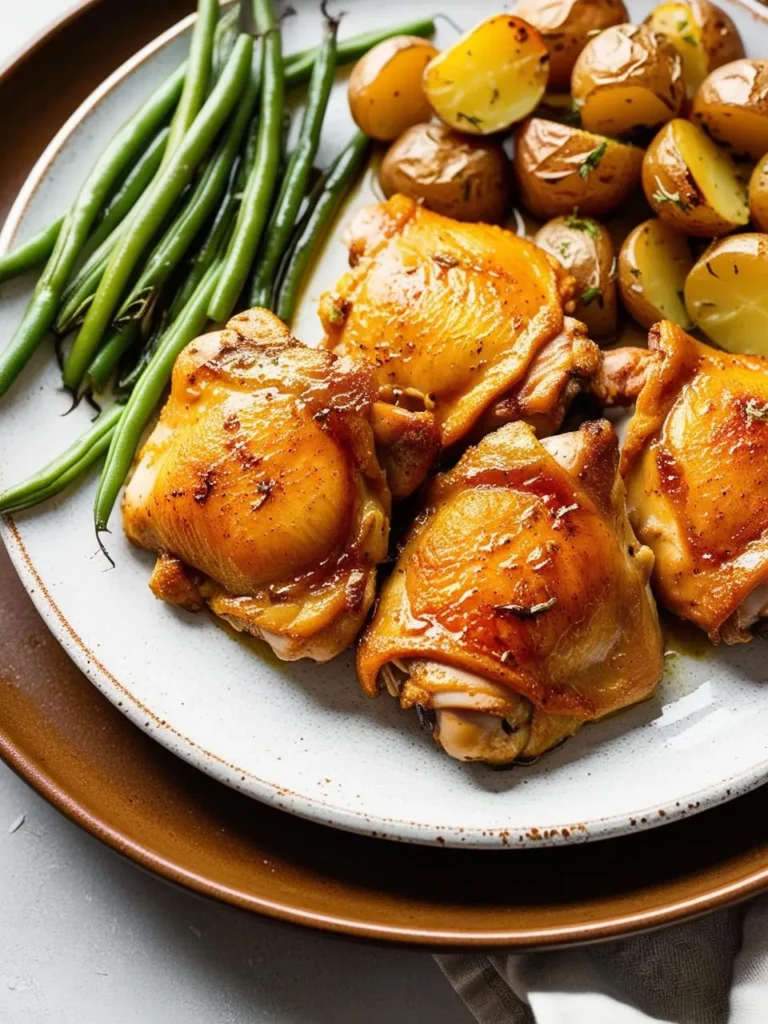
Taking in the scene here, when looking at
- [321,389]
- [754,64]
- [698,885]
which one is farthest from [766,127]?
[698,885]

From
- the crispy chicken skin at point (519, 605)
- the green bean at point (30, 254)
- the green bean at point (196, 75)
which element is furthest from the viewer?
the green bean at point (196, 75)

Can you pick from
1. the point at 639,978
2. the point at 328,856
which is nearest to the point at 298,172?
the point at 328,856

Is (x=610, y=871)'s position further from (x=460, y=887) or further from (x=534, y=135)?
(x=534, y=135)

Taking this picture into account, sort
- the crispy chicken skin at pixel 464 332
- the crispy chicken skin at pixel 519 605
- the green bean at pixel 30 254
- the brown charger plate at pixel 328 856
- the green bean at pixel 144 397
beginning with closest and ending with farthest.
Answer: the crispy chicken skin at pixel 519 605
the brown charger plate at pixel 328 856
the crispy chicken skin at pixel 464 332
the green bean at pixel 144 397
the green bean at pixel 30 254

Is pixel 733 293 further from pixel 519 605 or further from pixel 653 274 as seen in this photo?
pixel 519 605

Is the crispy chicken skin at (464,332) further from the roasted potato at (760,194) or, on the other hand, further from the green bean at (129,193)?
the green bean at (129,193)

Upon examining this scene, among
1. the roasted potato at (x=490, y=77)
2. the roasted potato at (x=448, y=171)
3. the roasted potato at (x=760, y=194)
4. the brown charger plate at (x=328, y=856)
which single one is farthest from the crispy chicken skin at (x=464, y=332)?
the brown charger plate at (x=328, y=856)
